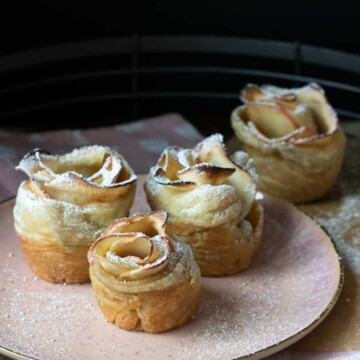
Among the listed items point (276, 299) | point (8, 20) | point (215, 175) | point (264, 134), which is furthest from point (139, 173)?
point (8, 20)

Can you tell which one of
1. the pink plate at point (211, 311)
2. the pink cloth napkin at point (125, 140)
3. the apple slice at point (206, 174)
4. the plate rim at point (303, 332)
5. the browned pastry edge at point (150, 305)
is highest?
the apple slice at point (206, 174)

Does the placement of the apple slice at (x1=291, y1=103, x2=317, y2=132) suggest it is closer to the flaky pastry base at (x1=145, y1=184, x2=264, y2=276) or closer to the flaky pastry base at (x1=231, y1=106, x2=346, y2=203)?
the flaky pastry base at (x1=231, y1=106, x2=346, y2=203)

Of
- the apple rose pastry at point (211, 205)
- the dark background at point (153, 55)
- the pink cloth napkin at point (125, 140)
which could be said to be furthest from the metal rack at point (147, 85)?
the apple rose pastry at point (211, 205)

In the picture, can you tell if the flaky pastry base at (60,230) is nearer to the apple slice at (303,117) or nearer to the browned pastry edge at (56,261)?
the browned pastry edge at (56,261)

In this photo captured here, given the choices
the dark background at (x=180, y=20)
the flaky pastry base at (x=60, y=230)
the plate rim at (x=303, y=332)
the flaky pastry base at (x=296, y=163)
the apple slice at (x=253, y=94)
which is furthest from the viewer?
the dark background at (x=180, y=20)

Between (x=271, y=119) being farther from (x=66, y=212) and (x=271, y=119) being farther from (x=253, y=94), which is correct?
(x=66, y=212)

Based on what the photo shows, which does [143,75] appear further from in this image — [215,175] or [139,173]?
[215,175]

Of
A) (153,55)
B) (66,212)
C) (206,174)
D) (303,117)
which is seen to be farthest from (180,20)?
(66,212)
